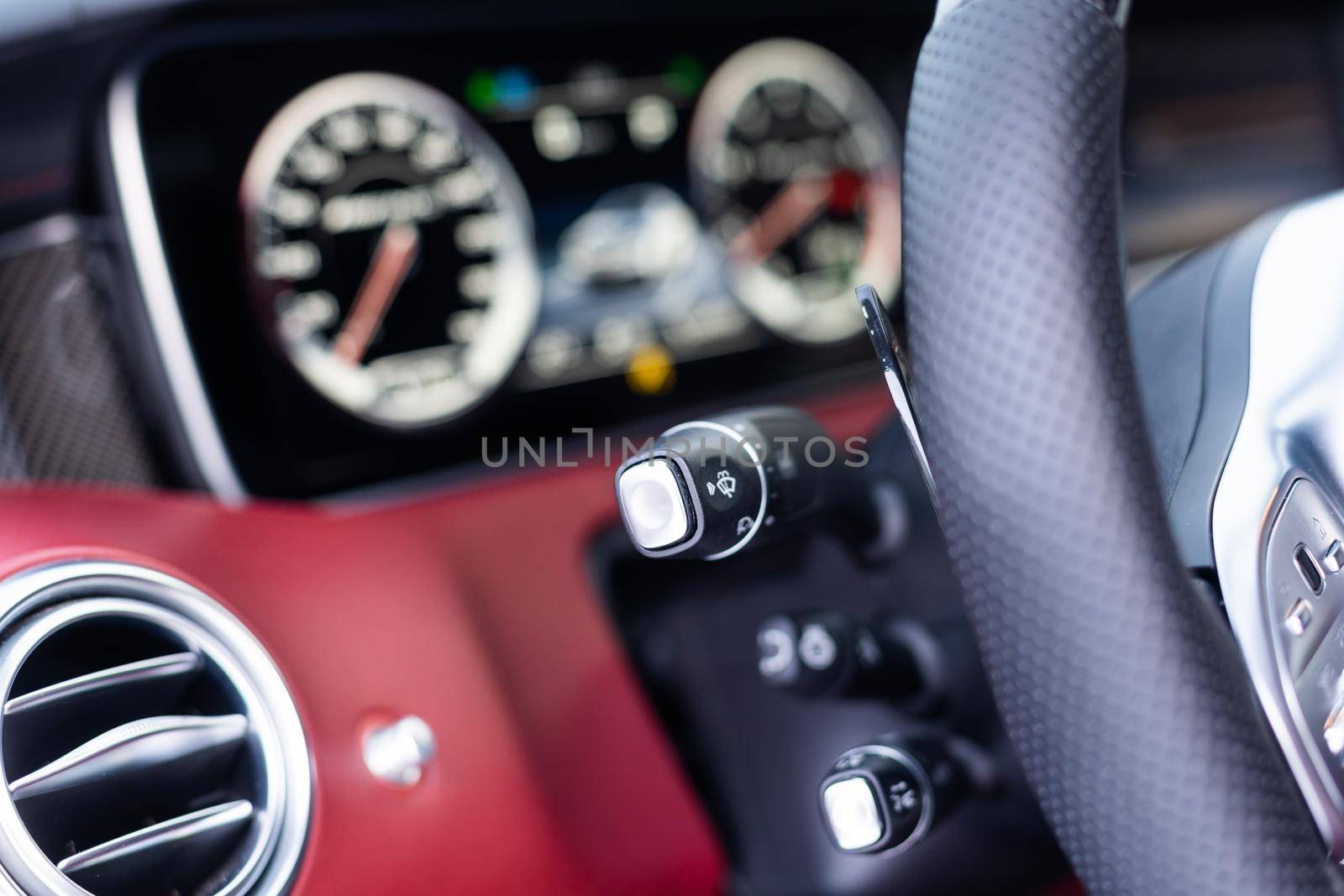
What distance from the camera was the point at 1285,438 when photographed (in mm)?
540

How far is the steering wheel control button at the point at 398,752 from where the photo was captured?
0.66 metres

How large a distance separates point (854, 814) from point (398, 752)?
25 cm

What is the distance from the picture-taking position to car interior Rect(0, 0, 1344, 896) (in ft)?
1.42

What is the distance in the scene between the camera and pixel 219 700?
610 millimetres

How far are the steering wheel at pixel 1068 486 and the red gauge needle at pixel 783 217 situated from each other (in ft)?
2.37

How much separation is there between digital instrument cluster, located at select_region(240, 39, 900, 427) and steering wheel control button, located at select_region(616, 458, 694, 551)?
51cm

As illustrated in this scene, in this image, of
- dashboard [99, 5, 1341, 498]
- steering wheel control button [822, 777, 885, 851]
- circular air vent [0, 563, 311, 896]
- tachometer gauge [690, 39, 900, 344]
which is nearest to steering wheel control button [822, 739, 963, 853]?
steering wheel control button [822, 777, 885, 851]

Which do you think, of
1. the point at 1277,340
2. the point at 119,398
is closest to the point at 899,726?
the point at 1277,340

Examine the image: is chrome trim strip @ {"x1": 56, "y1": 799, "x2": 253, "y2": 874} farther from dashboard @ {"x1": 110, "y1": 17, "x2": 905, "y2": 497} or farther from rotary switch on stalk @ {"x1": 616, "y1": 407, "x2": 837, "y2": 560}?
dashboard @ {"x1": 110, "y1": 17, "x2": 905, "y2": 497}

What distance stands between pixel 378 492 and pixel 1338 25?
168 cm

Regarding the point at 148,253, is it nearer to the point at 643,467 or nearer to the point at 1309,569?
the point at 643,467

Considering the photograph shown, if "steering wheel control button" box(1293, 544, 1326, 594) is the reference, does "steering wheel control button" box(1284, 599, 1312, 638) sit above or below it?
below

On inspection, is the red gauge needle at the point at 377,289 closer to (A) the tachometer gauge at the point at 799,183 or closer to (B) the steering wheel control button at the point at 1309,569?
(A) the tachometer gauge at the point at 799,183

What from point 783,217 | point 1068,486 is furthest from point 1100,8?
point 783,217
